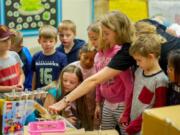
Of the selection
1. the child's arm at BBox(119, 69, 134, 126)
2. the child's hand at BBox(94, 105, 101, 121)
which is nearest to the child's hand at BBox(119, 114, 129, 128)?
the child's arm at BBox(119, 69, 134, 126)

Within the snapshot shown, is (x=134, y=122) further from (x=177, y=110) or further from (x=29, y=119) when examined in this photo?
(x=177, y=110)

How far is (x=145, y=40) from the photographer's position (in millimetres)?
1858

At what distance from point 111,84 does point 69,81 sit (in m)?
0.29

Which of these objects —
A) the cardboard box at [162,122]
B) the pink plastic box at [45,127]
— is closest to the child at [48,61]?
the pink plastic box at [45,127]

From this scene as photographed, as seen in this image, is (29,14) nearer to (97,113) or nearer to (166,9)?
(166,9)

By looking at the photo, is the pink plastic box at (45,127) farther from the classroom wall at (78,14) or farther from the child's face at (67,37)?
the classroom wall at (78,14)

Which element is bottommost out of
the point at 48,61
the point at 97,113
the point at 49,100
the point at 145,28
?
the point at 97,113

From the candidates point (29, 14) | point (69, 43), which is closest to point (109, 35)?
point (69, 43)

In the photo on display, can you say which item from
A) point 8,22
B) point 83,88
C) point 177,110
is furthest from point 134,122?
point 8,22

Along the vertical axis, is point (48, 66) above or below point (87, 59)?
below

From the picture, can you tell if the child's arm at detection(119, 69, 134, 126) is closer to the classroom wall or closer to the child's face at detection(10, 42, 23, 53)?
the child's face at detection(10, 42, 23, 53)

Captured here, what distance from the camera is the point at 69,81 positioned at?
229cm

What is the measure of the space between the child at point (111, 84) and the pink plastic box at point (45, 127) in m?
0.51

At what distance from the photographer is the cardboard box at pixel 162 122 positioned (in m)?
1.05
